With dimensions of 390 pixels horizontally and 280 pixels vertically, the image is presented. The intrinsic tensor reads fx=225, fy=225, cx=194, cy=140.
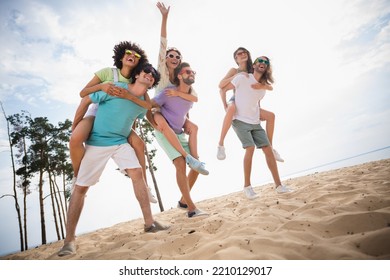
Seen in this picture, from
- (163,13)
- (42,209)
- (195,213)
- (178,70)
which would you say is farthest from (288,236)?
(42,209)

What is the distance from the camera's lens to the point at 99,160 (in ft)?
8.66

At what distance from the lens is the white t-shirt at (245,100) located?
12.4 ft

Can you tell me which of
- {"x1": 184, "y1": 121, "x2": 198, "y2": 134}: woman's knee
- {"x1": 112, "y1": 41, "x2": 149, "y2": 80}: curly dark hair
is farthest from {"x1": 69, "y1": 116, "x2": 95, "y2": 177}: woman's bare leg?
{"x1": 184, "y1": 121, "x2": 198, "y2": 134}: woman's knee

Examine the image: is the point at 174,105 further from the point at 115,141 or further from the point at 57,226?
the point at 57,226

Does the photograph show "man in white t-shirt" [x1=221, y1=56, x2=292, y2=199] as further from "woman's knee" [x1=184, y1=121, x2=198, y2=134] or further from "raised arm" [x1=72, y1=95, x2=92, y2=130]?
"raised arm" [x1=72, y1=95, x2=92, y2=130]

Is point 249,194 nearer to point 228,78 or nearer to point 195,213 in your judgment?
point 195,213

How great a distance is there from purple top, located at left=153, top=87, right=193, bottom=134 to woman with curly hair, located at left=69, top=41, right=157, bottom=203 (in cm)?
31

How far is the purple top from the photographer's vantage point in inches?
127

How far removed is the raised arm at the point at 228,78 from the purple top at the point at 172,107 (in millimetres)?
954

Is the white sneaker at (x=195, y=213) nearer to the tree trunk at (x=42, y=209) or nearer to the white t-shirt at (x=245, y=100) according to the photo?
the white t-shirt at (x=245, y=100)

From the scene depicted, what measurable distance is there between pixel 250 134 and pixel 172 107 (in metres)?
1.38

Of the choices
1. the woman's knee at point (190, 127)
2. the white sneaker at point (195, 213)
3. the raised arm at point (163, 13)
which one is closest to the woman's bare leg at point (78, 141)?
the woman's knee at point (190, 127)
